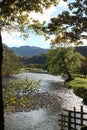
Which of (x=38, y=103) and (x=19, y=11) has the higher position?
(x=19, y=11)

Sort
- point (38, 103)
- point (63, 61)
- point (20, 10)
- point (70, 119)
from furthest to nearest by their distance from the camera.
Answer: point (63, 61)
point (38, 103)
point (70, 119)
point (20, 10)

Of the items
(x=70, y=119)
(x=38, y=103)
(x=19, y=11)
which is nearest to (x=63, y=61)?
(x=38, y=103)

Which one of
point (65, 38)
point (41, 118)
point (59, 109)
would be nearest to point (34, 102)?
point (59, 109)

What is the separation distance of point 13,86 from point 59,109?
3402 centimetres

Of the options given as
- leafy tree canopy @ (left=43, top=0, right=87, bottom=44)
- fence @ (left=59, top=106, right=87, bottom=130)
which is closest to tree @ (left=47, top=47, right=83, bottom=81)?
fence @ (left=59, top=106, right=87, bottom=130)

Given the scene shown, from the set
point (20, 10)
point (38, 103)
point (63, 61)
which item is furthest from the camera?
point (63, 61)

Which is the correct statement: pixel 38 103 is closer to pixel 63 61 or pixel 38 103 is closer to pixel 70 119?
pixel 70 119

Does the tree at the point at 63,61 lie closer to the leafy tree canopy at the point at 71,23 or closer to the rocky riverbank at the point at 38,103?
the rocky riverbank at the point at 38,103

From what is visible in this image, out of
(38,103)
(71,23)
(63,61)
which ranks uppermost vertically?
(71,23)

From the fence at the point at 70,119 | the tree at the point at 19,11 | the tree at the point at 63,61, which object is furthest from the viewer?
the tree at the point at 63,61

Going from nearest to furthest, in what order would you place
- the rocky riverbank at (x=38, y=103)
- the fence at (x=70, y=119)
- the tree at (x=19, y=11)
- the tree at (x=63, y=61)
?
the tree at (x=19, y=11) → the fence at (x=70, y=119) → the rocky riverbank at (x=38, y=103) → the tree at (x=63, y=61)

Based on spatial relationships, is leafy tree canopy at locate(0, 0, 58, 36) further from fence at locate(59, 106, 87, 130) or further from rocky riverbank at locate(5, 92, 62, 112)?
rocky riverbank at locate(5, 92, 62, 112)

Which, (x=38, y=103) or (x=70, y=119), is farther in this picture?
(x=38, y=103)

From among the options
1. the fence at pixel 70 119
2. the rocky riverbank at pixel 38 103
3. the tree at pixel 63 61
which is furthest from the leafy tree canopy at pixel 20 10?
the tree at pixel 63 61
